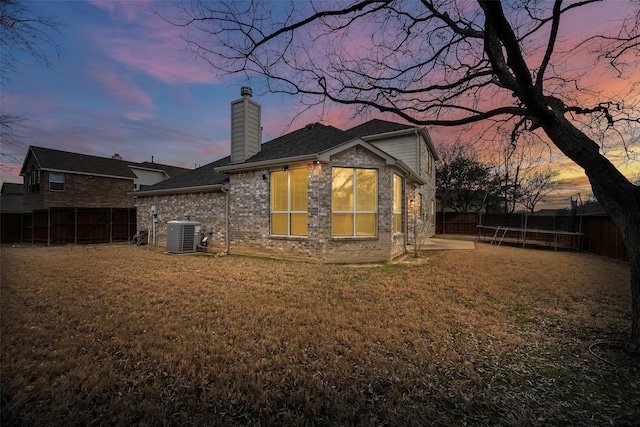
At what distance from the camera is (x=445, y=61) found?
186 inches

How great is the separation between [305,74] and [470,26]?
270 cm

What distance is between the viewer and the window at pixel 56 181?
62.2ft

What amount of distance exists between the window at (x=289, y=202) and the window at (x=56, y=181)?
65.3 ft

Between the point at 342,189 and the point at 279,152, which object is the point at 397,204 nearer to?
the point at 342,189

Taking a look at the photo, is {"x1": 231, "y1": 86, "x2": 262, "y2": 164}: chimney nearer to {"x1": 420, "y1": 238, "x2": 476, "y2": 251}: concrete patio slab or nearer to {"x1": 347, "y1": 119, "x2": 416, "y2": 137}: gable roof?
{"x1": 347, "y1": 119, "x2": 416, "y2": 137}: gable roof

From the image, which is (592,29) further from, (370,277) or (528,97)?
(370,277)

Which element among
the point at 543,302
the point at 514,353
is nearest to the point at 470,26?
the point at 514,353

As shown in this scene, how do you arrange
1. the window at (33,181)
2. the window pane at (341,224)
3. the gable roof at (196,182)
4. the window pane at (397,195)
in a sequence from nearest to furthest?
the window pane at (341,224), the window pane at (397,195), the gable roof at (196,182), the window at (33,181)

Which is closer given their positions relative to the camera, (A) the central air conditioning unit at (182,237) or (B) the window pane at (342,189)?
(B) the window pane at (342,189)

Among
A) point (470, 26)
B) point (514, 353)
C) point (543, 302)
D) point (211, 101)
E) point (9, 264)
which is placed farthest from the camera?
point (9, 264)

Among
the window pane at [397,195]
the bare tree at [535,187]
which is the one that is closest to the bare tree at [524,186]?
the bare tree at [535,187]

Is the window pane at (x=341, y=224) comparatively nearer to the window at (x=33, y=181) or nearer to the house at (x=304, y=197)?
the house at (x=304, y=197)

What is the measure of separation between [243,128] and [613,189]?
33.9 ft

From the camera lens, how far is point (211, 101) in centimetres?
598
